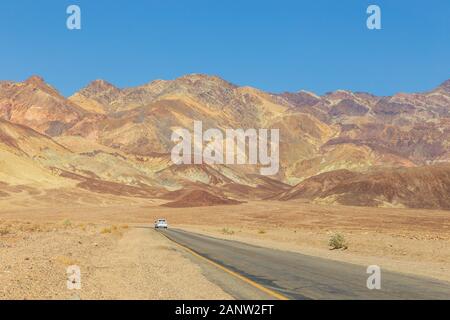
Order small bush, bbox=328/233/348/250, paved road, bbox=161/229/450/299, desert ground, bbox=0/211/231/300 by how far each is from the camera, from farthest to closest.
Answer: small bush, bbox=328/233/348/250, paved road, bbox=161/229/450/299, desert ground, bbox=0/211/231/300

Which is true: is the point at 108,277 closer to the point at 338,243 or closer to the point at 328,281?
the point at 328,281

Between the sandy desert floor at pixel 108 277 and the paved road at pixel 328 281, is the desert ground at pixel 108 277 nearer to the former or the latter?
the sandy desert floor at pixel 108 277

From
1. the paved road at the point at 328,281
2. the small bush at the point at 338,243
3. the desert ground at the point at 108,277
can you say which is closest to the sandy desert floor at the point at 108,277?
the desert ground at the point at 108,277

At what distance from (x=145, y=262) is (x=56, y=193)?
403ft

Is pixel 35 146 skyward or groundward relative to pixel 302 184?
skyward

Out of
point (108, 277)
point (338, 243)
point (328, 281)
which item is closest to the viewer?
point (328, 281)

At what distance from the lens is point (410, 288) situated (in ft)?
44.8

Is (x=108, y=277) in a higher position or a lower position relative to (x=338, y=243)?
higher

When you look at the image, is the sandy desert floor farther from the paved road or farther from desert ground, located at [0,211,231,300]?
the paved road

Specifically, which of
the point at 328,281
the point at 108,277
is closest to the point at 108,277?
the point at 108,277

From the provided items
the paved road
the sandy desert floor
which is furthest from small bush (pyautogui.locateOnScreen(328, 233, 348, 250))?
the sandy desert floor

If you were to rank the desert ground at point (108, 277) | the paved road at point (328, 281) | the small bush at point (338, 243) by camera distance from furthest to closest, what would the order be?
the small bush at point (338, 243) → the paved road at point (328, 281) → the desert ground at point (108, 277)
